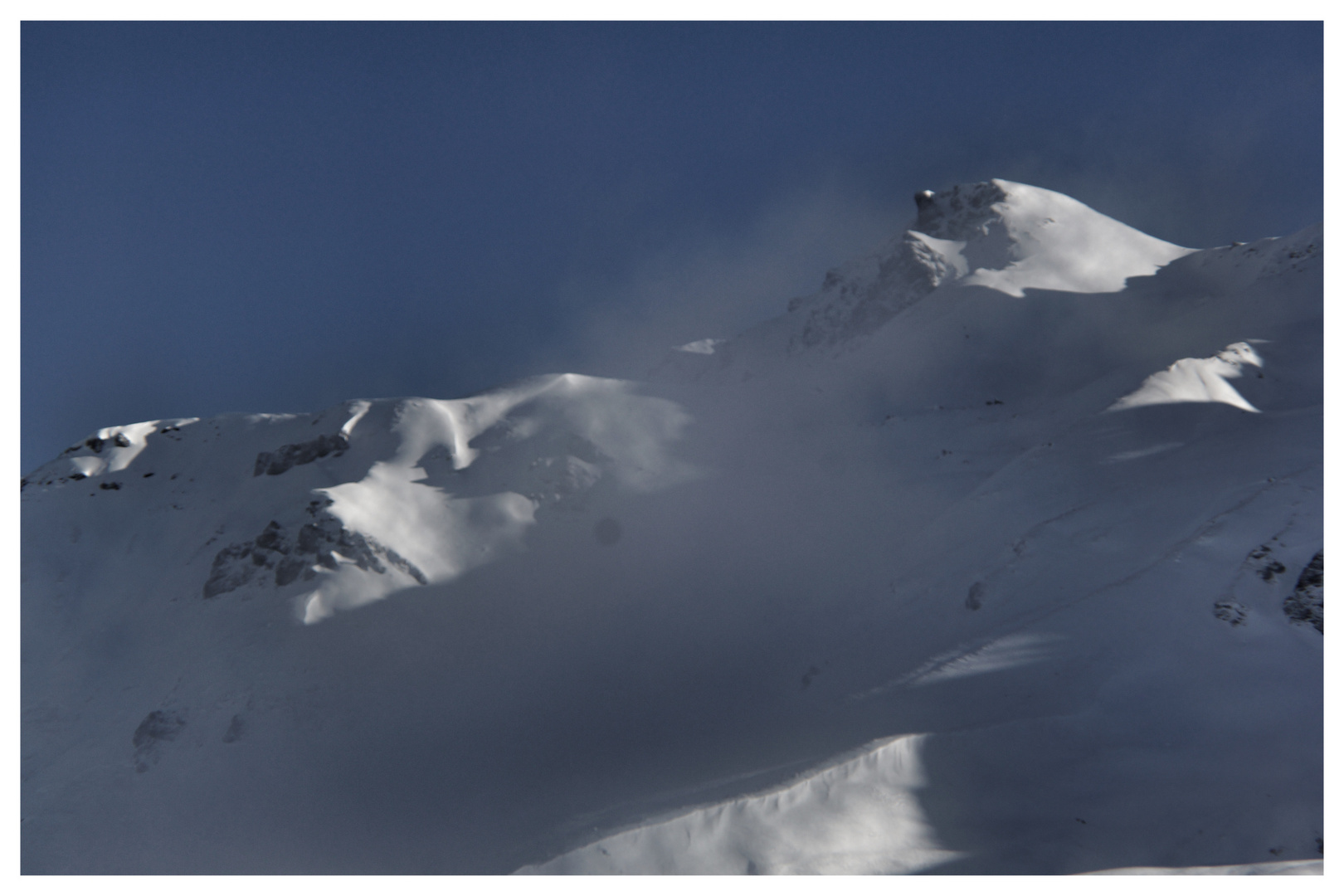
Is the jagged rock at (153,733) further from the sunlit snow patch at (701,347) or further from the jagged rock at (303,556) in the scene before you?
the sunlit snow patch at (701,347)

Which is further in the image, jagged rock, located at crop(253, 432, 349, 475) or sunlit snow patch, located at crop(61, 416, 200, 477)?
sunlit snow patch, located at crop(61, 416, 200, 477)

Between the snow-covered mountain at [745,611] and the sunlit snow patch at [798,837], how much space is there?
0.09 m

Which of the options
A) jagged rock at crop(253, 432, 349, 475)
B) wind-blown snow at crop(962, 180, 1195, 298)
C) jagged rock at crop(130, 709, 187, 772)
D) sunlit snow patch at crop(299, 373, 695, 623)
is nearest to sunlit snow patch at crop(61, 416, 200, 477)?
jagged rock at crop(253, 432, 349, 475)

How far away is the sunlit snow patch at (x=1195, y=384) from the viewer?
3553 cm

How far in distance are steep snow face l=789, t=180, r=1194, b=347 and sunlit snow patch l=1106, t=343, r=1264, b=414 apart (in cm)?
2656

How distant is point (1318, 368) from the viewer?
37750 mm

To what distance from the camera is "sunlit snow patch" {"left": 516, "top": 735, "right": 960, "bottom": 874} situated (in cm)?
1527

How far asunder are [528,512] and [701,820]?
3214 cm

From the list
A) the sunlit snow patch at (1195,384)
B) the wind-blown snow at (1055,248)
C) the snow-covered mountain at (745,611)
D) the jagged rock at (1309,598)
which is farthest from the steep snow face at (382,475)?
the wind-blown snow at (1055,248)

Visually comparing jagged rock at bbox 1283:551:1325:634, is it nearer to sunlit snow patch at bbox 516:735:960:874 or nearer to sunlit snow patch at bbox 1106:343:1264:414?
sunlit snow patch at bbox 516:735:960:874

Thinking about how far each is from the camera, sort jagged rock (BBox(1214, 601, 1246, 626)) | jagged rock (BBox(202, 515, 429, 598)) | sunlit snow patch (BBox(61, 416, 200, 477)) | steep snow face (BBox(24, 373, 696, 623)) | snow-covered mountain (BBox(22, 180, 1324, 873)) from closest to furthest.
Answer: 1. snow-covered mountain (BBox(22, 180, 1324, 873))
2. jagged rock (BBox(1214, 601, 1246, 626))
3. jagged rock (BBox(202, 515, 429, 598))
4. steep snow face (BBox(24, 373, 696, 623))
5. sunlit snow patch (BBox(61, 416, 200, 477))

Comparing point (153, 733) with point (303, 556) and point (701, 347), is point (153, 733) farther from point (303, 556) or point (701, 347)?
point (701, 347)

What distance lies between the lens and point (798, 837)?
15984mm

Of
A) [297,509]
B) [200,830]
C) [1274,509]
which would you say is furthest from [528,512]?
[1274,509]
